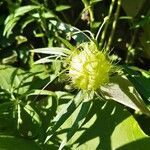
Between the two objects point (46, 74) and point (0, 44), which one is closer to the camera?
point (46, 74)

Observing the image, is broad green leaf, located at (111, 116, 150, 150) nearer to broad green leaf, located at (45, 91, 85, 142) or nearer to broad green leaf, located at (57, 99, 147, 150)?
broad green leaf, located at (57, 99, 147, 150)

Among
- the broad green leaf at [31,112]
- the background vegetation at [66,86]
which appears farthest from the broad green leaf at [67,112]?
the broad green leaf at [31,112]

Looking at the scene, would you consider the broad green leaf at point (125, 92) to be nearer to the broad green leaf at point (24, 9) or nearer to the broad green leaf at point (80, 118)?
the broad green leaf at point (80, 118)

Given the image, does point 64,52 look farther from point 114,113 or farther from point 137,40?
point 137,40

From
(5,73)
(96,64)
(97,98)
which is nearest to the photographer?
(96,64)

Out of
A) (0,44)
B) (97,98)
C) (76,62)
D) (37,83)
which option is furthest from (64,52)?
(0,44)

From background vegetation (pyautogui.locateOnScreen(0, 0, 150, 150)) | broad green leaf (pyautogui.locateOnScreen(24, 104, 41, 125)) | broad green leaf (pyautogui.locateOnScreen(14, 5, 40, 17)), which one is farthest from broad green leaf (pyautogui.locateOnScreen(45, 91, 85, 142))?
broad green leaf (pyautogui.locateOnScreen(14, 5, 40, 17))

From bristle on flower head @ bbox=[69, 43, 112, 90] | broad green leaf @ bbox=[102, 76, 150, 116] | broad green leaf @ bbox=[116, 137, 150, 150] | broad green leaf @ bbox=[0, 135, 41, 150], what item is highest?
bristle on flower head @ bbox=[69, 43, 112, 90]

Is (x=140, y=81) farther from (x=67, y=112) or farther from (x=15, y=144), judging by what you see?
(x=15, y=144)
